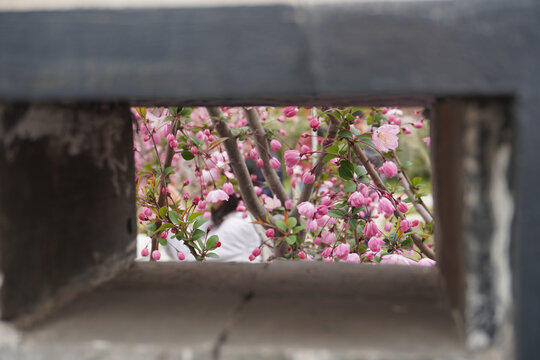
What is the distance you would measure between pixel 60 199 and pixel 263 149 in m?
1.28

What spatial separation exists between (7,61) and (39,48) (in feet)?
0.16

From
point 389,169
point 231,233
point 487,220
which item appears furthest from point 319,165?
point 487,220

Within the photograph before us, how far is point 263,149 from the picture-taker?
6.92ft

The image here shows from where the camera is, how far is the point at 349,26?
24.4 inches

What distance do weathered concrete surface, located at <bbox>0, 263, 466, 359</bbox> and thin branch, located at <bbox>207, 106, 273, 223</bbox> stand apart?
88cm

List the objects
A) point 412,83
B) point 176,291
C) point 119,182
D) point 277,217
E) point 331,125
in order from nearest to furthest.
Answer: point 412,83 < point 176,291 < point 119,182 < point 331,125 < point 277,217

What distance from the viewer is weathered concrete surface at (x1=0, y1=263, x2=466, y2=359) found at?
697mm

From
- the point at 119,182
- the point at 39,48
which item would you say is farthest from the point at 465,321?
the point at 119,182

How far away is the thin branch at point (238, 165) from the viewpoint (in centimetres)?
191

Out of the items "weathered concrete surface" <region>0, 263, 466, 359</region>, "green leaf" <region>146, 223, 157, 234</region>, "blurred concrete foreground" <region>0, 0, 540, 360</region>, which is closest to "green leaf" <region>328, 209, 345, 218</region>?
"weathered concrete surface" <region>0, 263, 466, 359</region>

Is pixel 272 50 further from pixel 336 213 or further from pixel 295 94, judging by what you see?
pixel 336 213

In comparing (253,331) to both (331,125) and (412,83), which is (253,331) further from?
(331,125)

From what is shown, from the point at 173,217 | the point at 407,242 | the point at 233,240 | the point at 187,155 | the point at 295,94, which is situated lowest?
the point at 233,240

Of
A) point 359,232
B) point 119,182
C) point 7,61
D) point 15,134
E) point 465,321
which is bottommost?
point 359,232
